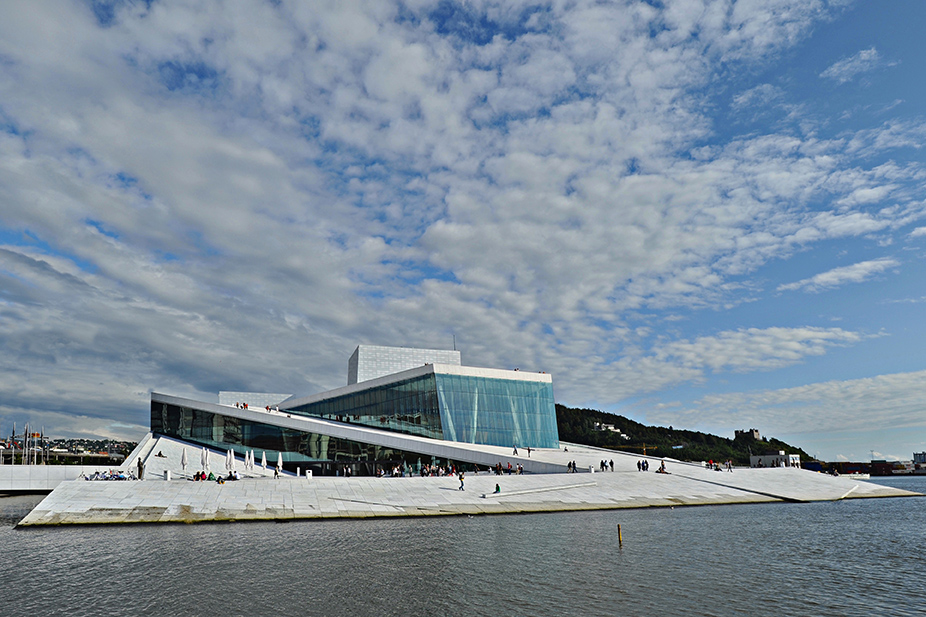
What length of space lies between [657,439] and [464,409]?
113645 mm

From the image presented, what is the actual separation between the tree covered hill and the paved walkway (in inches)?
3537

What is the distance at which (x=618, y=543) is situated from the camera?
76.5 ft

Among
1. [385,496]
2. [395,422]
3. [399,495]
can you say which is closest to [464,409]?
[395,422]

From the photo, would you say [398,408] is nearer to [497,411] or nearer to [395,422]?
[395,422]

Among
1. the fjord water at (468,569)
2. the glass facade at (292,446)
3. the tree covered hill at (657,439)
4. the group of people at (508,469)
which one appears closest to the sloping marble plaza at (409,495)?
the group of people at (508,469)

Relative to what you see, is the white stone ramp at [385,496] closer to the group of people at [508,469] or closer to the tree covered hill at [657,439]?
the group of people at [508,469]

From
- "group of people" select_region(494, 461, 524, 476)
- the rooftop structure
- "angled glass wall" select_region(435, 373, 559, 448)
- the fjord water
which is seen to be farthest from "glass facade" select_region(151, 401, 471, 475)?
the fjord water

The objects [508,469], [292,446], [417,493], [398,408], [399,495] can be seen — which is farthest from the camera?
[398,408]

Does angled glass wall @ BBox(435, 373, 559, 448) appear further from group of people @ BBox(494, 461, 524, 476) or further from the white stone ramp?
the white stone ramp

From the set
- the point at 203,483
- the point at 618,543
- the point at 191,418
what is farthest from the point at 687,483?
the point at 191,418

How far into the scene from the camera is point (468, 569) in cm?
1881

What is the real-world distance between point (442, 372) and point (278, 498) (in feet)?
89.1

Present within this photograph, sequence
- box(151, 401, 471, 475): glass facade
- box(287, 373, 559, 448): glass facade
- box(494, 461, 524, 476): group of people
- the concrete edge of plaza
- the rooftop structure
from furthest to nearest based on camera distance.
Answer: the rooftop structure → box(287, 373, 559, 448): glass facade → box(151, 401, 471, 475): glass facade → box(494, 461, 524, 476): group of people → the concrete edge of plaza

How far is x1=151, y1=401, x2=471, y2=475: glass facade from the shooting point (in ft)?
174
